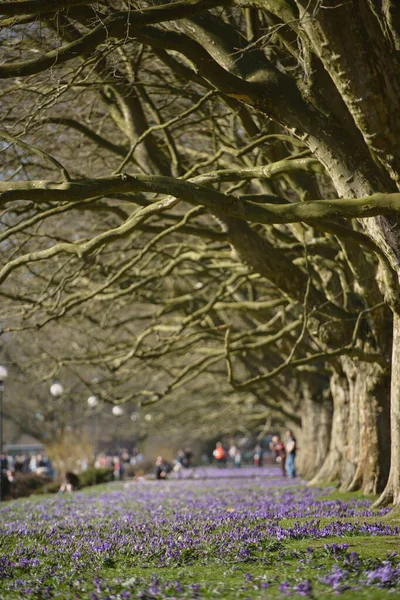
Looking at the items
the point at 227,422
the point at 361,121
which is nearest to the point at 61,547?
the point at 361,121

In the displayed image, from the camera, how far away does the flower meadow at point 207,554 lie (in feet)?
20.3

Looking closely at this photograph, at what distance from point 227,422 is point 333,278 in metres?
26.6

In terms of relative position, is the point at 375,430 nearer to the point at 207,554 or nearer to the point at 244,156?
the point at 244,156

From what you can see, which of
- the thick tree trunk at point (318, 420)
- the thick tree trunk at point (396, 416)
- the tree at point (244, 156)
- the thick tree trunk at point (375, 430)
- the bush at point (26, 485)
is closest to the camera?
the tree at point (244, 156)

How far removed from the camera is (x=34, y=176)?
16000 mm

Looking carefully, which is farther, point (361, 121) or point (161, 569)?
point (361, 121)

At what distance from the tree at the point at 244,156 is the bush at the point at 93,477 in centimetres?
1136

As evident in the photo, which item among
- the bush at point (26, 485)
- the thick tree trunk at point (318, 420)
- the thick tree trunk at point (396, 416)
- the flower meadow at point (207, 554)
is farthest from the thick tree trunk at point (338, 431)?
the bush at point (26, 485)

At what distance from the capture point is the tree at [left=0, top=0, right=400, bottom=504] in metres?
8.16

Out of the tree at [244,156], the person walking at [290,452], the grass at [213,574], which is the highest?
the tree at [244,156]

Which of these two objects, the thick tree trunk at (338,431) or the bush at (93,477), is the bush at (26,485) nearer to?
the bush at (93,477)

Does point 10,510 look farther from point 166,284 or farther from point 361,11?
point 361,11

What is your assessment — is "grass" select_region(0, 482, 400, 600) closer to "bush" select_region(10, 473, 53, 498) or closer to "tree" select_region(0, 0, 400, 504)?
"tree" select_region(0, 0, 400, 504)

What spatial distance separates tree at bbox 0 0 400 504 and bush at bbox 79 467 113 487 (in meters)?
11.4
